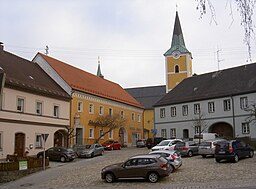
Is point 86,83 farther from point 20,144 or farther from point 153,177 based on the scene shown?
point 153,177

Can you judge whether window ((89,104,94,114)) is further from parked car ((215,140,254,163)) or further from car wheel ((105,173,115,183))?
car wheel ((105,173,115,183))

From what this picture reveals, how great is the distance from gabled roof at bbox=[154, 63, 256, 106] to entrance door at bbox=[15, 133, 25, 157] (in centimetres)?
2525

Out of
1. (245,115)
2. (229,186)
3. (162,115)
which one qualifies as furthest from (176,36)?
(229,186)

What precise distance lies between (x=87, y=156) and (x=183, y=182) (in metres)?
19.5

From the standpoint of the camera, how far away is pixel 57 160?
33.3m

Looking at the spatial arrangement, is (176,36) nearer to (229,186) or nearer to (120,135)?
(120,135)

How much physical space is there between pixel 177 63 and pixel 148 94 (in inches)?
709

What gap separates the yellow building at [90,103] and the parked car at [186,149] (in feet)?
48.8

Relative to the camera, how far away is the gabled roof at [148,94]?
85.9m

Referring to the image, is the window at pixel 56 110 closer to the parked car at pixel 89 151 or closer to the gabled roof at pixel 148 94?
the parked car at pixel 89 151

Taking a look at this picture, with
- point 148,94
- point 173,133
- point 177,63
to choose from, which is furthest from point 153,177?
point 148,94

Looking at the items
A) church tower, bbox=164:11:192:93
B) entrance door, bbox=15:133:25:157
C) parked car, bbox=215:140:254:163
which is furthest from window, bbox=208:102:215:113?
entrance door, bbox=15:133:25:157

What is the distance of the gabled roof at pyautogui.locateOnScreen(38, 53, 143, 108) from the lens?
150 ft

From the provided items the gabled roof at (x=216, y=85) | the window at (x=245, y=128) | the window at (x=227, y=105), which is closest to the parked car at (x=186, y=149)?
the window at (x=245, y=128)
